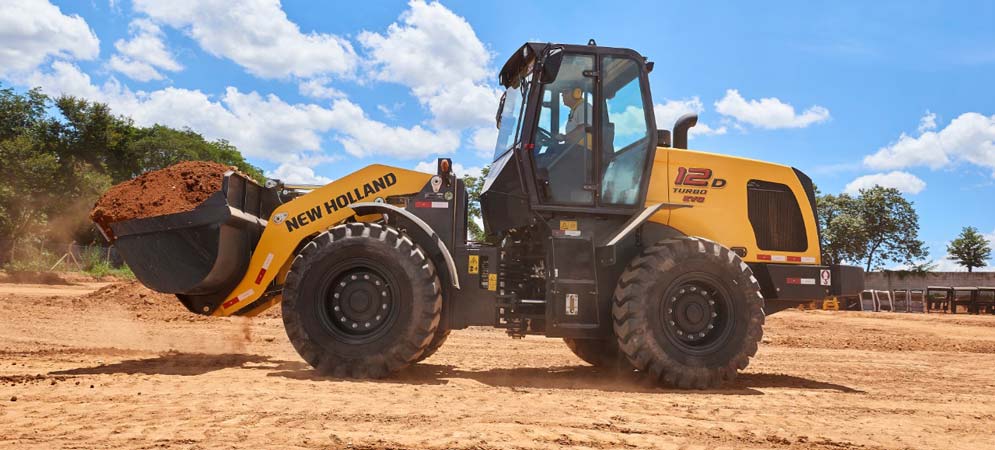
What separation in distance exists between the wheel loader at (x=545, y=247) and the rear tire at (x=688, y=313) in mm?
16

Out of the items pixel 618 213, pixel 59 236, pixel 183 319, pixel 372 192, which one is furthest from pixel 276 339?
pixel 59 236

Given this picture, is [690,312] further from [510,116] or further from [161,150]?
[161,150]

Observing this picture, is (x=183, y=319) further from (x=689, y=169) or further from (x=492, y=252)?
(x=689, y=169)

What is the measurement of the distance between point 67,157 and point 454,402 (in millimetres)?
44530

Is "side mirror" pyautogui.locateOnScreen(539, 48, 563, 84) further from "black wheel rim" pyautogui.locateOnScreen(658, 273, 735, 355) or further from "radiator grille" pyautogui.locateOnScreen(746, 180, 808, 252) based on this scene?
"radiator grille" pyautogui.locateOnScreen(746, 180, 808, 252)

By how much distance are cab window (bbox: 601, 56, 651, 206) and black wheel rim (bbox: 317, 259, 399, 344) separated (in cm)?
242

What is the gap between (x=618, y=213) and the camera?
757 centimetres

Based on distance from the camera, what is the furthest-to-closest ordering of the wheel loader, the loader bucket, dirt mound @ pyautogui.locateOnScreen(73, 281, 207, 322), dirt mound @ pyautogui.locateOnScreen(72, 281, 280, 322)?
dirt mound @ pyautogui.locateOnScreen(73, 281, 207, 322) < dirt mound @ pyautogui.locateOnScreen(72, 281, 280, 322) < the loader bucket < the wheel loader

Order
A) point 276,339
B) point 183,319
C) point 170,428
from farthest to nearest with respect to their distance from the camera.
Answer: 1. point 183,319
2. point 276,339
3. point 170,428

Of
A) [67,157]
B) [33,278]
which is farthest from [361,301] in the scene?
[67,157]

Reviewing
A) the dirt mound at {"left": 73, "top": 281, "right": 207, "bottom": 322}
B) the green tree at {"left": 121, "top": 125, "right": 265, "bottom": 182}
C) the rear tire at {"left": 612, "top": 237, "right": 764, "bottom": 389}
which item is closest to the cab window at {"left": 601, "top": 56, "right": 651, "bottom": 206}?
the rear tire at {"left": 612, "top": 237, "right": 764, "bottom": 389}

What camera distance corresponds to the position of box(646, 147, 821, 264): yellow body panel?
777cm

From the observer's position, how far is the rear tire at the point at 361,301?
7102 mm

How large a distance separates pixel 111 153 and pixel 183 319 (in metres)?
38.7
